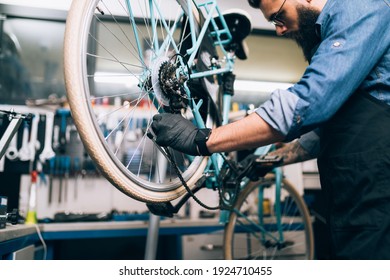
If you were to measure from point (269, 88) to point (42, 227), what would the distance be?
2.27m

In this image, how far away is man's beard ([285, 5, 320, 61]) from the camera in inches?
35.7

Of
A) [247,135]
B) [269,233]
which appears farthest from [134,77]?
[269,233]

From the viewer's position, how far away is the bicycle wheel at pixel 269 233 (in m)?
1.69

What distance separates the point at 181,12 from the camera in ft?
3.57

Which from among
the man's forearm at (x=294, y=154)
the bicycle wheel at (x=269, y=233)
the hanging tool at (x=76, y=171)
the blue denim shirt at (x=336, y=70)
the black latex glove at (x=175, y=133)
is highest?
the blue denim shirt at (x=336, y=70)

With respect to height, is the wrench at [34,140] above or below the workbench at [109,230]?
above

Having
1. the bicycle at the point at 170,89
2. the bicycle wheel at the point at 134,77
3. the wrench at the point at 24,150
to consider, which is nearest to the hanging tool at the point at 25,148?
the wrench at the point at 24,150

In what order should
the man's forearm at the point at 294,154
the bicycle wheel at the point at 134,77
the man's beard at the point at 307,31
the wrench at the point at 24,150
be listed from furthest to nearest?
1. the wrench at the point at 24,150
2. the man's forearm at the point at 294,154
3. the man's beard at the point at 307,31
4. the bicycle wheel at the point at 134,77

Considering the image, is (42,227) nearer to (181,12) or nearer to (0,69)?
(181,12)

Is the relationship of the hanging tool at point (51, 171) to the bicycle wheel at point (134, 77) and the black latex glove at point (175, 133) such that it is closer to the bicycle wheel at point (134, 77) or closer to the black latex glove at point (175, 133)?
the bicycle wheel at point (134, 77)

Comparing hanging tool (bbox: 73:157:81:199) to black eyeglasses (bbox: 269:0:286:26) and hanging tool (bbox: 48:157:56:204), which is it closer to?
hanging tool (bbox: 48:157:56:204)

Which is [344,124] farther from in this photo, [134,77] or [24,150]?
[24,150]

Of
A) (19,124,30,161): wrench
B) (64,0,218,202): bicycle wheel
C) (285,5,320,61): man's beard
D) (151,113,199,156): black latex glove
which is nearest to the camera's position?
(64,0,218,202): bicycle wheel

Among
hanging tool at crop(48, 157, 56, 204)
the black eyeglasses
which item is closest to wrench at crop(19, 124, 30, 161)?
hanging tool at crop(48, 157, 56, 204)
